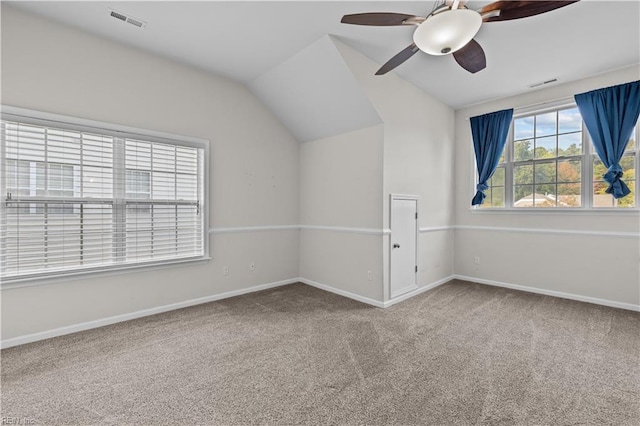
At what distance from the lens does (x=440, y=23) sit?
6.13 feet

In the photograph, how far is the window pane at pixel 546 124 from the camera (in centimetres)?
425

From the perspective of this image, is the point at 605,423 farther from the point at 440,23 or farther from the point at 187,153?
the point at 187,153

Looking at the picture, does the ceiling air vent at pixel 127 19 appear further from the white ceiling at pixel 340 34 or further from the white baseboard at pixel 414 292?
the white baseboard at pixel 414 292

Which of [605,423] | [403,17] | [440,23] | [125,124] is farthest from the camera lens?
[125,124]

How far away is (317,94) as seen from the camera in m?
3.77

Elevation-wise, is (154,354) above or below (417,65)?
below

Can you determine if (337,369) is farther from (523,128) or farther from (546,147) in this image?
(523,128)

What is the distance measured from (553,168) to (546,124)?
2.19 ft

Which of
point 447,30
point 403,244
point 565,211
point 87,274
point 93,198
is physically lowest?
point 87,274

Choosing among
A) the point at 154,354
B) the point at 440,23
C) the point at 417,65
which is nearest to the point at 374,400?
the point at 154,354

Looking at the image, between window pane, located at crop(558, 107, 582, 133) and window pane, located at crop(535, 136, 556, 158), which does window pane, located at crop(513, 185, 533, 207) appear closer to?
window pane, located at crop(535, 136, 556, 158)

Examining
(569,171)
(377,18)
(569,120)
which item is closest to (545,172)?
(569,171)

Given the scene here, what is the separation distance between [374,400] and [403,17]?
260 cm

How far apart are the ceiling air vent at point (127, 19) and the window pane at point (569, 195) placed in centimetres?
554
